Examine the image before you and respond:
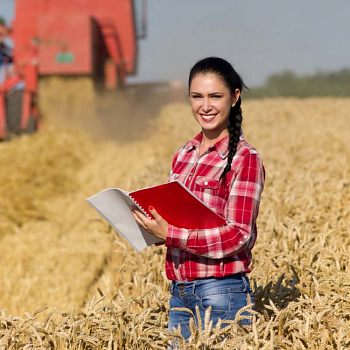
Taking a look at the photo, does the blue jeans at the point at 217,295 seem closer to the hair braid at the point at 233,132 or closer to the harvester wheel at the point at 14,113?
the hair braid at the point at 233,132

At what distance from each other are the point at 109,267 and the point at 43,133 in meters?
6.49

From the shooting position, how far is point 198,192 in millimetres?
1910

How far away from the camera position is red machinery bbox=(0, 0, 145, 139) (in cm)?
1018

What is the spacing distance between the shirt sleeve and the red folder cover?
31 mm

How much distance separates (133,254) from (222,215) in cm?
186

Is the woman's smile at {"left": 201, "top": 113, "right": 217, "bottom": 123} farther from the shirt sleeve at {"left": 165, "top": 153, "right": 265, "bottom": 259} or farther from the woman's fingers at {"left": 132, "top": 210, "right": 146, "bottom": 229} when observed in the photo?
the woman's fingers at {"left": 132, "top": 210, "right": 146, "bottom": 229}

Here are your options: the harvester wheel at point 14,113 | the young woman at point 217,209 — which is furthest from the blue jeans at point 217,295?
the harvester wheel at point 14,113

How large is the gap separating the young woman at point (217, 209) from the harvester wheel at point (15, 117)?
894 centimetres

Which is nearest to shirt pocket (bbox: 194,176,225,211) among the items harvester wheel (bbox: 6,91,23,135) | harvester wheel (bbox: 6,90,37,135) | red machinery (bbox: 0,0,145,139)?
red machinery (bbox: 0,0,145,139)

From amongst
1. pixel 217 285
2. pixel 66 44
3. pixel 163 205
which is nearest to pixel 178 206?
pixel 163 205

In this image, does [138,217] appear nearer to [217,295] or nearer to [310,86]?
[217,295]

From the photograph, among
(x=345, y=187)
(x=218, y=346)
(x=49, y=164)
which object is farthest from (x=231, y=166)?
(x=49, y=164)

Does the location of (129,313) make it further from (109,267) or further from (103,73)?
(103,73)

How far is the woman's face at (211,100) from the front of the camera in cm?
192
